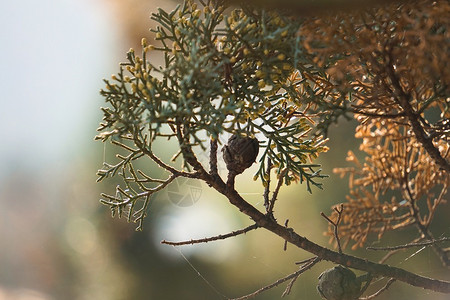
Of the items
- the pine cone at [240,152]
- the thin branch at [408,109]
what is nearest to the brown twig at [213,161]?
the pine cone at [240,152]

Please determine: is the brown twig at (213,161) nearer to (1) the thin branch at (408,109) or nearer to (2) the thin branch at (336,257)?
(2) the thin branch at (336,257)

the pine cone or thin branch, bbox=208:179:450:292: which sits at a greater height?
the pine cone

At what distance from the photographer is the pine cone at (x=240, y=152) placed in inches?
16.8

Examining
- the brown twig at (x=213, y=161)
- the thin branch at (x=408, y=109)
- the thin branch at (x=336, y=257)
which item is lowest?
the thin branch at (x=336, y=257)

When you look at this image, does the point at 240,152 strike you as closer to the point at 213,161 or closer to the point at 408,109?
the point at 213,161

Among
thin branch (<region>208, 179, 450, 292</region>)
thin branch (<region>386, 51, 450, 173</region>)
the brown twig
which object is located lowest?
thin branch (<region>208, 179, 450, 292</region>)

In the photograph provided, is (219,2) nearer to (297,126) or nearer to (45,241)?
(297,126)

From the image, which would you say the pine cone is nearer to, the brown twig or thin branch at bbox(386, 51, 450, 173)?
the brown twig

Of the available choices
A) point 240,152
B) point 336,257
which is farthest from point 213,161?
point 336,257

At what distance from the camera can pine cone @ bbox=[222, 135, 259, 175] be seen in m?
0.43

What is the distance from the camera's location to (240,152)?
43cm

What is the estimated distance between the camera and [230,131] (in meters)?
0.39

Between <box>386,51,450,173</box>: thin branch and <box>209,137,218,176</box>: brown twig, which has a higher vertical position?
<box>386,51,450,173</box>: thin branch

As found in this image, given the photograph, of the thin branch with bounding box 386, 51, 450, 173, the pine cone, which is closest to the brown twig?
the pine cone
